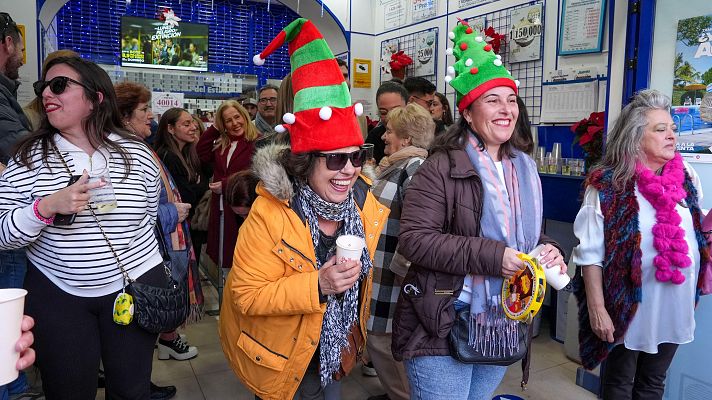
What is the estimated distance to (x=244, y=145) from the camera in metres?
3.88

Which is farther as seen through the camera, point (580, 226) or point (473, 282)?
point (580, 226)

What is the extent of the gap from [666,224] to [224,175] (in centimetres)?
295

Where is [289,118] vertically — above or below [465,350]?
above

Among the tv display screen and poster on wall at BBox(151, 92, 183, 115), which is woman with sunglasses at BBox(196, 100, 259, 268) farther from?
the tv display screen

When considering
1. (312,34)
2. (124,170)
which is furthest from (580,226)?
(124,170)

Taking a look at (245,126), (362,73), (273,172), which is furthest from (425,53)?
(273,172)

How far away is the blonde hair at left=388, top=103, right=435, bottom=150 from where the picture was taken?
→ 267cm

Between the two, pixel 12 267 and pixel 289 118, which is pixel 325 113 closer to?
pixel 289 118

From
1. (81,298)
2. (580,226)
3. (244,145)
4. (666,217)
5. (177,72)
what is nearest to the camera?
(81,298)

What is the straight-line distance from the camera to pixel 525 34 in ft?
14.4

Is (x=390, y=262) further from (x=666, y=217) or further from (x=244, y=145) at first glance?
(x=244, y=145)

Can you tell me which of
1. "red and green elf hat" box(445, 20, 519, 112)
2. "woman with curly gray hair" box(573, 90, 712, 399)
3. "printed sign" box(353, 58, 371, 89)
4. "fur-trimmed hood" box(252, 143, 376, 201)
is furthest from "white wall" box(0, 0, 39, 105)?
"woman with curly gray hair" box(573, 90, 712, 399)

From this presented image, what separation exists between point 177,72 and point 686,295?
21.0 feet

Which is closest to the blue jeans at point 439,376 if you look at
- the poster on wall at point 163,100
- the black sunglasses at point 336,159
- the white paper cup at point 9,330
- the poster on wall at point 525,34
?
the black sunglasses at point 336,159
